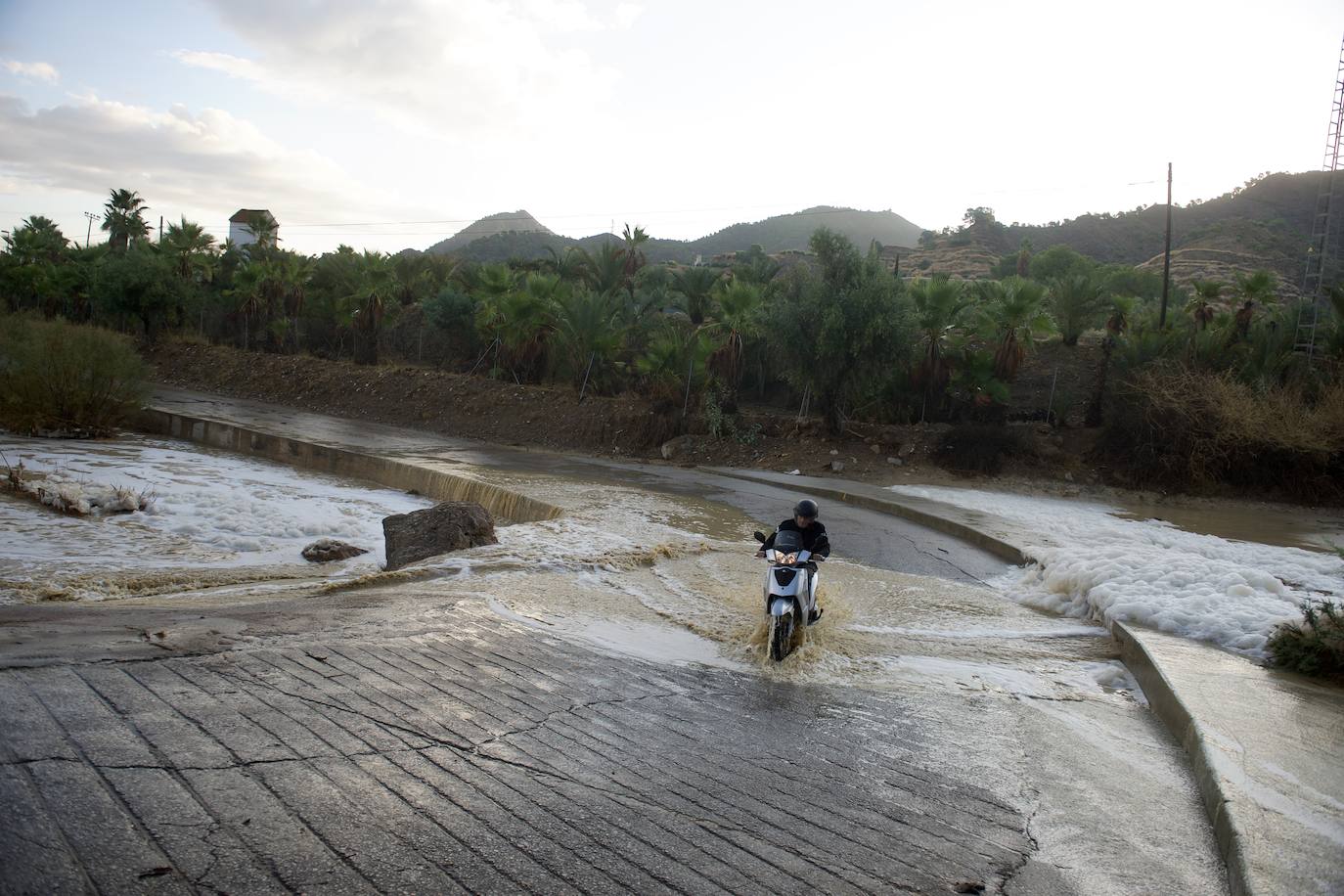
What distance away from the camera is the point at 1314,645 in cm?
752

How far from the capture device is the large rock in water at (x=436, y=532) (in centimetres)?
1188

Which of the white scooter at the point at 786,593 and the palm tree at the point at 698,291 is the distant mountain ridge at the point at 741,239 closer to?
the palm tree at the point at 698,291

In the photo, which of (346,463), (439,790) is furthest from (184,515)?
(439,790)

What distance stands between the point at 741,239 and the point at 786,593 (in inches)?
4026

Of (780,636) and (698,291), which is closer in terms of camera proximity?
(780,636)

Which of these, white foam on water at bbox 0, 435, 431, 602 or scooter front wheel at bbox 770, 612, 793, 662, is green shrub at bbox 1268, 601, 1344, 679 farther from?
white foam on water at bbox 0, 435, 431, 602

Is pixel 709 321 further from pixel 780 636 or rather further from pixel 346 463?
pixel 780 636

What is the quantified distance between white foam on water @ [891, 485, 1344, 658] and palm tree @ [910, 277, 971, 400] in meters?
9.94

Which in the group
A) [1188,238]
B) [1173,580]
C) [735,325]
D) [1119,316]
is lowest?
[1173,580]

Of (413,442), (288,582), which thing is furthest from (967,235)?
(288,582)

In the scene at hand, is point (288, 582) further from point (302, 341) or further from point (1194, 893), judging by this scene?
point (302, 341)

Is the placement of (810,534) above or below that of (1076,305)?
below

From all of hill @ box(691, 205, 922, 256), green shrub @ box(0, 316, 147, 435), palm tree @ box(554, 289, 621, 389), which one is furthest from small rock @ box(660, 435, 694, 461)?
hill @ box(691, 205, 922, 256)

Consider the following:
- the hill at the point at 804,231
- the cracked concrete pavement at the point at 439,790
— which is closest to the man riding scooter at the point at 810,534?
the cracked concrete pavement at the point at 439,790
